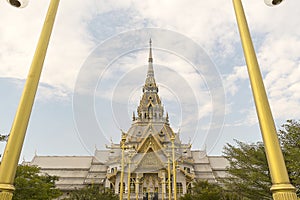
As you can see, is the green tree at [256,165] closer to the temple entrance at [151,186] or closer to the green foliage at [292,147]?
the green foliage at [292,147]

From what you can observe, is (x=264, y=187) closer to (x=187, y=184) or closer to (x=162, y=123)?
(x=187, y=184)

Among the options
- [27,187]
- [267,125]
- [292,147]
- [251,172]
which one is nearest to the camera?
[267,125]

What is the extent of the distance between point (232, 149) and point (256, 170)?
10.3ft

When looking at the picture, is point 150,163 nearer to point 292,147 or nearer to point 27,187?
point 27,187

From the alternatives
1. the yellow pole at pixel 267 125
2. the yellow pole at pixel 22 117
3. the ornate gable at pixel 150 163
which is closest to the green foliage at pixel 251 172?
the ornate gable at pixel 150 163

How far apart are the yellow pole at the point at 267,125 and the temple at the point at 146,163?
797 inches

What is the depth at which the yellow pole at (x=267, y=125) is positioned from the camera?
2762 millimetres

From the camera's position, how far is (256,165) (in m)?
16.1

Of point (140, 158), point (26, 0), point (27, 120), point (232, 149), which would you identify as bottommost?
point (27, 120)

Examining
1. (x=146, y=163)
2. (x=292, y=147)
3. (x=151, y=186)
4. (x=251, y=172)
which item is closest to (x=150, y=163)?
(x=146, y=163)

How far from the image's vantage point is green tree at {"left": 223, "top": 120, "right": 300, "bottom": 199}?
12470mm

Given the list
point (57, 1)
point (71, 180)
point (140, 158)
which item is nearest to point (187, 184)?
point (140, 158)

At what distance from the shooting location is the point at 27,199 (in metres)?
14.8

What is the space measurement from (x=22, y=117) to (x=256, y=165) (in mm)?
16222
